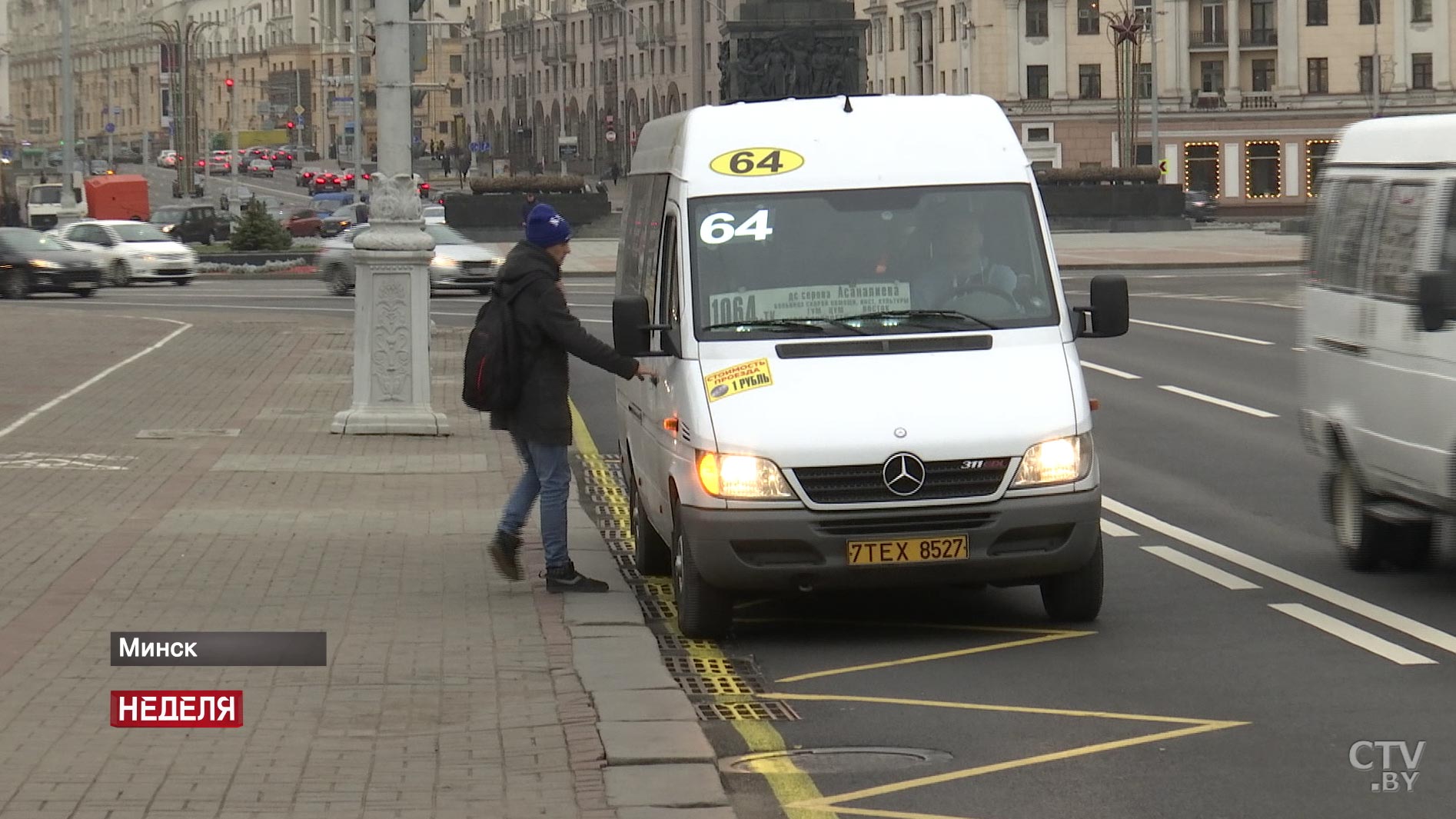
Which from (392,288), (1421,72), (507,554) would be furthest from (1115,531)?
(1421,72)

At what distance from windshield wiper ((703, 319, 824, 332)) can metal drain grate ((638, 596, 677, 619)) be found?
1.34m

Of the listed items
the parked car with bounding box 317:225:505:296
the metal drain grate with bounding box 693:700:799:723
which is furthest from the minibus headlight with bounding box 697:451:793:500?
the parked car with bounding box 317:225:505:296

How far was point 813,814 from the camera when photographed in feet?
21.4

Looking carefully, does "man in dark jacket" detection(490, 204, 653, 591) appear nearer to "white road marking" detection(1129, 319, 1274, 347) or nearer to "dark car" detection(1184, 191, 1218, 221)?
"white road marking" detection(1129, 319, 1274, 347)

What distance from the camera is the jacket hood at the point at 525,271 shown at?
10586 mm

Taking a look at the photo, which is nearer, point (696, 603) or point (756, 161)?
point (696, 603)

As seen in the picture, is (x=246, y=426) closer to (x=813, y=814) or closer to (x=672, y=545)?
(x=672, y=545)

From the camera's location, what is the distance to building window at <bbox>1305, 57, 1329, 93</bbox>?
335 ft

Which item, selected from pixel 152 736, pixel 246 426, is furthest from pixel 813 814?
pixel 246 426

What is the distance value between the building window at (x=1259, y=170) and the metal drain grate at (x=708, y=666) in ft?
315

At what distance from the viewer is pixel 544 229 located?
10.6 meters

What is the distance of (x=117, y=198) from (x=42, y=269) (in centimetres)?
4076

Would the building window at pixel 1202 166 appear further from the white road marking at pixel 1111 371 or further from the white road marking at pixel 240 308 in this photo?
the white road marking at pixel 1111 371

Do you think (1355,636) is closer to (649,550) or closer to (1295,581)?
(1295,581)
